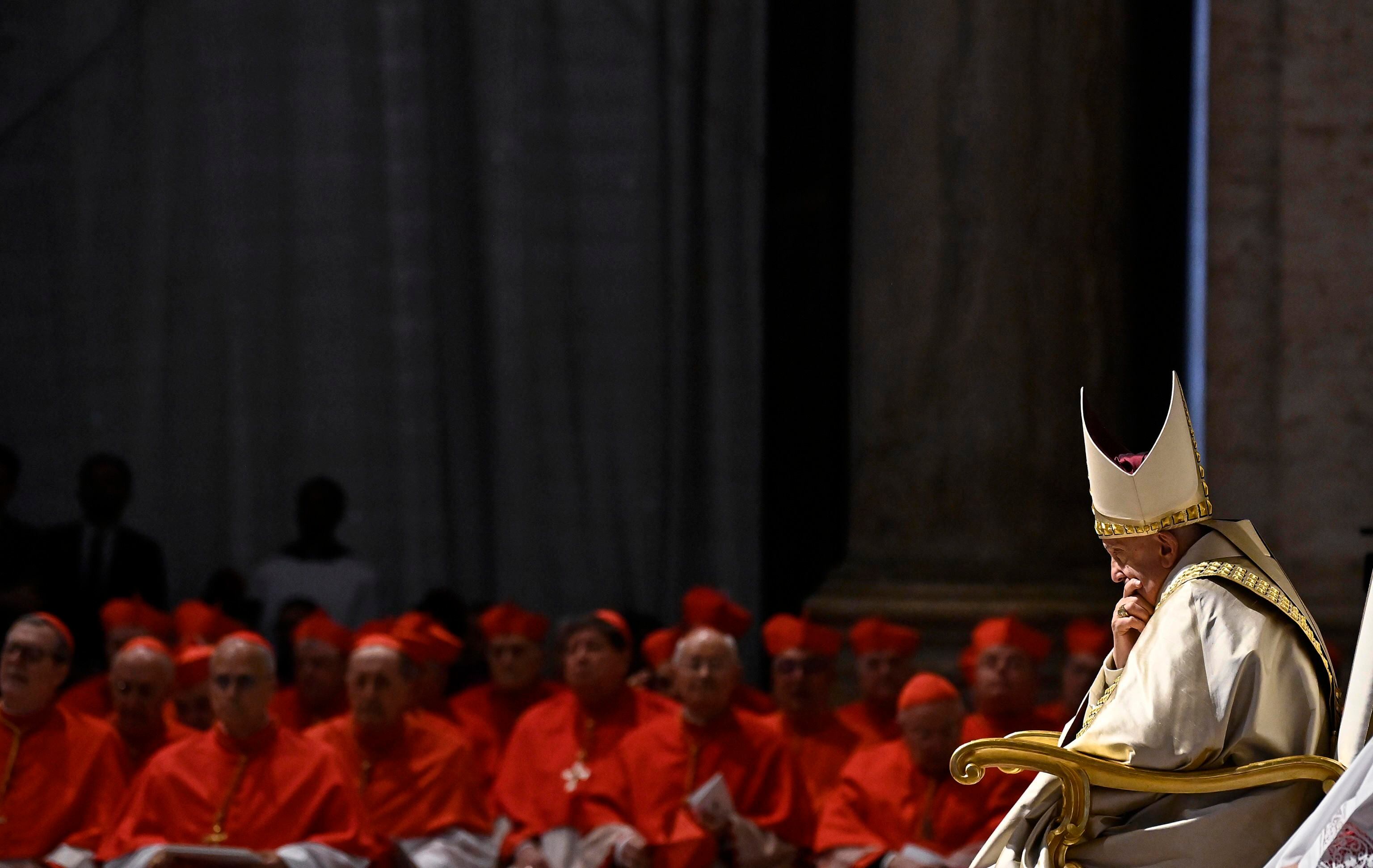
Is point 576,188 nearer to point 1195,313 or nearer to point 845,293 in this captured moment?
point 845,293

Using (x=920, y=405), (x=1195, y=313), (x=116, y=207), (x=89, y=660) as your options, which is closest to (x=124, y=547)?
(x=89, y=660)

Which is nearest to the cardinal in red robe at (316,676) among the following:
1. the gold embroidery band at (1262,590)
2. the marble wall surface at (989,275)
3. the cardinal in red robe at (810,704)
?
the cardinal in red robe at (810,704)

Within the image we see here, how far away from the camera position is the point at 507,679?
7980 millimetres

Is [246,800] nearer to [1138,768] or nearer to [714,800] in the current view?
[714,800]

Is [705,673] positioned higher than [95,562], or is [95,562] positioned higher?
[95,562]

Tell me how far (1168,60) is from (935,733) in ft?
12.9

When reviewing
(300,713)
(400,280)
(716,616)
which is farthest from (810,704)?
(400,280)

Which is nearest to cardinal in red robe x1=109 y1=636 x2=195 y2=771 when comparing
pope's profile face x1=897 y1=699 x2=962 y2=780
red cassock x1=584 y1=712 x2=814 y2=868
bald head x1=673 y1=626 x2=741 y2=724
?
red cassock x1=584 y1=712 x2=814 y2=868

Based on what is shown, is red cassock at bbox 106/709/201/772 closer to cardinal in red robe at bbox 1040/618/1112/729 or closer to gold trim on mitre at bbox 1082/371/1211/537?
cardinal in red robe at bbox 1040/618/1112/729

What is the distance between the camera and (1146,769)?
11.5ft

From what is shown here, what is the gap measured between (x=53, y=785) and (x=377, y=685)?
118 cm

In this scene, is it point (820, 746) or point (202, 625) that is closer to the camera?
point (820, 746)

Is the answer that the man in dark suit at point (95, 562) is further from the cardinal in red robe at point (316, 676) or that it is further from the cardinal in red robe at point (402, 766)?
the cardinal in red robe at point (402, 766)

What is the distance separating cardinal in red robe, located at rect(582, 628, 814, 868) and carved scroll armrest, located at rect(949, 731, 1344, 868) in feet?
9.97
